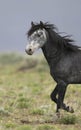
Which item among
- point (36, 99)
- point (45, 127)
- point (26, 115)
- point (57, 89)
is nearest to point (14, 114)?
point (26, 115)

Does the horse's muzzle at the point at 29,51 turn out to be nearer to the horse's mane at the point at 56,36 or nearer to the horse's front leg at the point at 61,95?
the horse's mane at the point at 56,36

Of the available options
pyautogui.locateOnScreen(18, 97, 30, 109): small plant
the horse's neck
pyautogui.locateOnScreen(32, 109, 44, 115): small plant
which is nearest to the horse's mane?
the horse's neck

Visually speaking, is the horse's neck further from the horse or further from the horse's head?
the horse's head

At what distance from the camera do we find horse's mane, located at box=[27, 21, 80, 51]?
18.5m

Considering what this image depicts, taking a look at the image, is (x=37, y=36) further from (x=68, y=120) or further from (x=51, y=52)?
(x=68, y=120)

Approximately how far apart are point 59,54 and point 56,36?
1.58 feet

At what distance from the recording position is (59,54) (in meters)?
18.9

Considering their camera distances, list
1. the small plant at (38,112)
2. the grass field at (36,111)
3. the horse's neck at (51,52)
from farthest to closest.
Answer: the small plant at (38,112) → the horse's neck at (51,52) → the grass field at (36,111)

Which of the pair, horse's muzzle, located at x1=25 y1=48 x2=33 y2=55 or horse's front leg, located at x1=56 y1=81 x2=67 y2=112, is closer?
horse's muzzle, located at x1=25 y1=48 x2=33 y2=55

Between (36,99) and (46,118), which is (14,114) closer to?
(46,118)

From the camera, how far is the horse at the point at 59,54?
18.5m

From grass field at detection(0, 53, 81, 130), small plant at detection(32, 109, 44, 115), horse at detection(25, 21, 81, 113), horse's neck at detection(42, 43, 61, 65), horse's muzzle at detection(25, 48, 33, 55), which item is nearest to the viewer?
grass field at detection(0, 53, 81, 130)

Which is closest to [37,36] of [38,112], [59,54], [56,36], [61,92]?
[56,36]

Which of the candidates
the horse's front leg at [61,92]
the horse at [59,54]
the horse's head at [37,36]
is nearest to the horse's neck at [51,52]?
the horse at [59,54]
